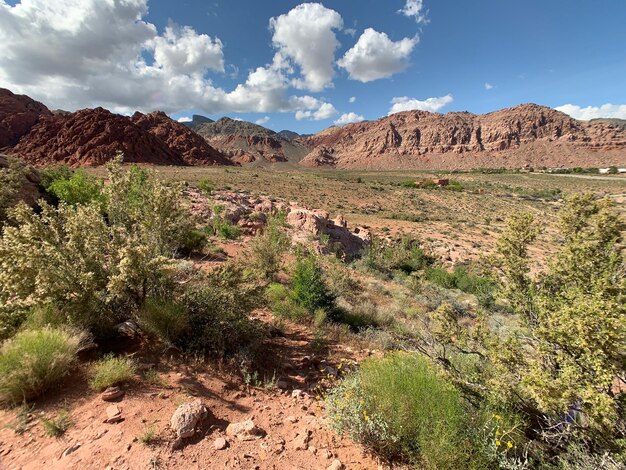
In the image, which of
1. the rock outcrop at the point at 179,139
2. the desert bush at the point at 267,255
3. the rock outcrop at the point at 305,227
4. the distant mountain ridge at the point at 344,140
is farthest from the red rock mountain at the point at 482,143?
the desert bush at the point at 267,255

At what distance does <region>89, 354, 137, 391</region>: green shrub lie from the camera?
10.8ft

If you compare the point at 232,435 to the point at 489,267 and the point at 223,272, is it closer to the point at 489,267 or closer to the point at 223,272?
the point at 223,272

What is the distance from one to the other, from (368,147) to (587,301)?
532 ft

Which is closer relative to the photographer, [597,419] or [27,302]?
[597,419]

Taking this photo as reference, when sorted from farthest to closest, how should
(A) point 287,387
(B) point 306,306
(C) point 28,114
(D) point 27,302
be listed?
(C) point 28,114 < (B) point 306,306 < (A) point 287,387 < (D) point 27,302

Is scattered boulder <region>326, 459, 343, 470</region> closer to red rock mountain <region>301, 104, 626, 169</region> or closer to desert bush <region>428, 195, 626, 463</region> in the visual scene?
desert bush <region>428, 195, 626, 463</region>

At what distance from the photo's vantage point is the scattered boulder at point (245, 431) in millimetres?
3059

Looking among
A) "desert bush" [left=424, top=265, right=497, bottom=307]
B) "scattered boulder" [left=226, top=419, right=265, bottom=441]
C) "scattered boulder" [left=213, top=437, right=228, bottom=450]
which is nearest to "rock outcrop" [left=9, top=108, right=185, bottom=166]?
"desert bush" [left=424, top=265, right=497, bottom=307]

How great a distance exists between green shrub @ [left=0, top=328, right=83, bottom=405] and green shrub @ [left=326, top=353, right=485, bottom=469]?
9.07 ft

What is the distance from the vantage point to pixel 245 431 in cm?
311

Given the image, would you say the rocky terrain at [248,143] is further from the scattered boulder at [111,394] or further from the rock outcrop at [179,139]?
the scattered boulder at [111,394]

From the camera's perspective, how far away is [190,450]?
2816 mm

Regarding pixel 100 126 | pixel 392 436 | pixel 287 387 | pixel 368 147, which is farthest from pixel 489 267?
pixel 368 147

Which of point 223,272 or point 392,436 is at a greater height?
point 223,272
